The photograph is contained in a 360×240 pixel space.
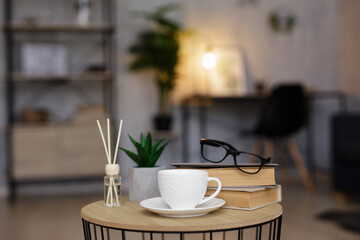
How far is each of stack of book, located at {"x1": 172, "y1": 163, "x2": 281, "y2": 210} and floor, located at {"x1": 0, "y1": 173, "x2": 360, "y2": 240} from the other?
148 cm

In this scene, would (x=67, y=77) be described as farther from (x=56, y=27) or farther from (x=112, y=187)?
(x=112, y=187)

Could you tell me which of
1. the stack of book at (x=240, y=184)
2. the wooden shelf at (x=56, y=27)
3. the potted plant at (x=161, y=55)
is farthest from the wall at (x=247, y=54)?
the stack of book at (x=240, y=184)

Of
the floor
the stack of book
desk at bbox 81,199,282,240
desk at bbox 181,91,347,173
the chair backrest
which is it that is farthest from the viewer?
desk at bbox 181,91,347,173

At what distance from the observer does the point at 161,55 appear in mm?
3953

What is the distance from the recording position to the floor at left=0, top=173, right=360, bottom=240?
8.13 ft

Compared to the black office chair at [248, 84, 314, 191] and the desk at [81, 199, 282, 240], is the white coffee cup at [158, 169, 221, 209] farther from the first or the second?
the black office chair at [248, 84, 314, 191]

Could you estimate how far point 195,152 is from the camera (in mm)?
4395

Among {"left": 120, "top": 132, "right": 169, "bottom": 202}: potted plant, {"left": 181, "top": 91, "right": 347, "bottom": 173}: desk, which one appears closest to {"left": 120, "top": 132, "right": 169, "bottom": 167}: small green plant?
{"left": 120, "top": 132, "right": 169, "bottom": 202}: potted plant

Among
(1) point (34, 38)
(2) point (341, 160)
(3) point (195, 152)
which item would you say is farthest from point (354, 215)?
(1) point (34, 38)

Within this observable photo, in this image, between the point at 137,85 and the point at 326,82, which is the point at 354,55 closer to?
the point at 326,82

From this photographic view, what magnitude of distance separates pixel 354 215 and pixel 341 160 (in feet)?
1.84

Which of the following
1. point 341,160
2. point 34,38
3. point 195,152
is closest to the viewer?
point 341,160

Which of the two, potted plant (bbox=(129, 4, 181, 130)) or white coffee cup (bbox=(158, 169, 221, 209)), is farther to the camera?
potted plant (bbox=(129, 4, 181, 130))

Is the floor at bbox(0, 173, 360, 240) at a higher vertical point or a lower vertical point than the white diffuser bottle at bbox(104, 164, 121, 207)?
lower
